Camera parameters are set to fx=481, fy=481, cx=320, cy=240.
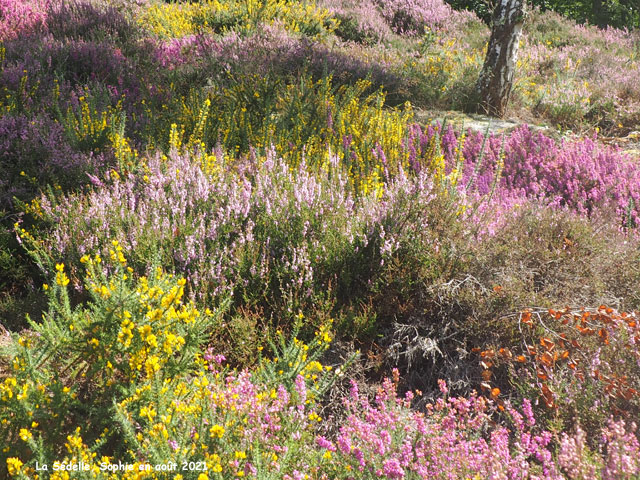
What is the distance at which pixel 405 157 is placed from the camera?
439 cm

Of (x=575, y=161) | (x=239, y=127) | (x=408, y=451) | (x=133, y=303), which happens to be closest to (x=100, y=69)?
(x=239, y=127)

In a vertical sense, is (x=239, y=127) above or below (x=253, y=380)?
above

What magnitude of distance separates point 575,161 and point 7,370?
4.83 meters

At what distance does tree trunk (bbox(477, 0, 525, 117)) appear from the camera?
243 inches

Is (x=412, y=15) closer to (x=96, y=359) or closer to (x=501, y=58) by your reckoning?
(x=501, y=58)

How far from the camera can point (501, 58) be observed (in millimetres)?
6426

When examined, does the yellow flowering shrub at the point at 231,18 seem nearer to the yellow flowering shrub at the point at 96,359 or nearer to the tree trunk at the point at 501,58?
the tree trunk at the point at 501,58

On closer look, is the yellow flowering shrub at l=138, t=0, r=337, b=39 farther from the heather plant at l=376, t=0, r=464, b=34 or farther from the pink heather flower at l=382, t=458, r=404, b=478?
the pink heather flower at l=382, t=458, r=404, b=478

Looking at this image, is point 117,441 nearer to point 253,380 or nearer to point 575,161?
point 253,380

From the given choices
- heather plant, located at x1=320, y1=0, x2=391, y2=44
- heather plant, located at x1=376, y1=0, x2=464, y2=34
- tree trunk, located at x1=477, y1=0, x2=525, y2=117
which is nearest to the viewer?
tree trunk, located at x1=477, y1=0, x2=525, y2=117

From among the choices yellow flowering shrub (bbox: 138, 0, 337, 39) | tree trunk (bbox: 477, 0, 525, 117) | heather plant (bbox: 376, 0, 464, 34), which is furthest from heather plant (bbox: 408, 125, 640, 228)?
heather plant (bbox: 376, 0, 464, 34)

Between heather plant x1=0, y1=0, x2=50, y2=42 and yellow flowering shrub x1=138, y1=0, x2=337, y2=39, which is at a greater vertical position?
yellow flowering shrub x1=138, y1=0, x2=337, y2=39

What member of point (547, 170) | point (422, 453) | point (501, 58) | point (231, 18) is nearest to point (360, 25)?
point (231, 18)

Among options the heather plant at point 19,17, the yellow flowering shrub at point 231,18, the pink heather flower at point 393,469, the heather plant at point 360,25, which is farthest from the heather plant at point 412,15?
the pink heather flower at point 393,469
